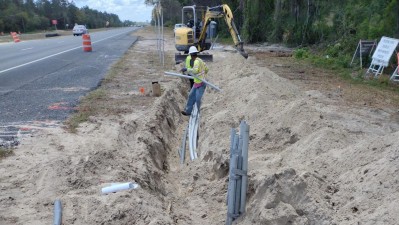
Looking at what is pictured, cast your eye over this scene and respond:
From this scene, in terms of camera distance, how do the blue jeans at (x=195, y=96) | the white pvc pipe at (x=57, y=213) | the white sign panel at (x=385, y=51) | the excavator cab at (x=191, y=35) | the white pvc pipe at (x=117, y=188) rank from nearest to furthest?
the white pvc pipe at (x=57, y=213) < the white pvc pipe at (x=117, y=188) < the blue jeans at (x=195, y=96) < the white sign panel at (x=385, y=51) < the excavator cab at (x=191, y=35)

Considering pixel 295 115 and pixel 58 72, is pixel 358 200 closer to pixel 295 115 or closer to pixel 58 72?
Result: pixel 295 115

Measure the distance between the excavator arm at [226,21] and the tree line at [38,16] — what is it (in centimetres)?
5604

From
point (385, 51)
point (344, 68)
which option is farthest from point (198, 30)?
point (385, 51)

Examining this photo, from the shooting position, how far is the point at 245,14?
112 feet

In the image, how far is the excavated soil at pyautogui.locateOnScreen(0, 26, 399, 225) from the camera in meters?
4.33

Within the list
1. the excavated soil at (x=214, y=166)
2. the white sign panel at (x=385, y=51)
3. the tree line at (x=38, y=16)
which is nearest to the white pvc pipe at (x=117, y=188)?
the excavated soil at (x=214, y=166)

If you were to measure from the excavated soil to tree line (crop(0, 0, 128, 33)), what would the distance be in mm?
64656

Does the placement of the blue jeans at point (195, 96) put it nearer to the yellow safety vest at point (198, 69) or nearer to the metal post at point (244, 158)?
the yellow safety vest at point (198, 69)

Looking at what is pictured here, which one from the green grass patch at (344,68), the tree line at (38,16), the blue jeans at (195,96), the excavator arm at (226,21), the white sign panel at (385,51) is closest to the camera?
the blue jeans at (195,96)

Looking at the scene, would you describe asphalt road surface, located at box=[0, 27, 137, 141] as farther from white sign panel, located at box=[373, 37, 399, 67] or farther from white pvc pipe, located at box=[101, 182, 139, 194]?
white sign panel, located at box=[373, 37, 399, 67]

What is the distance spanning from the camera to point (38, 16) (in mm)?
85312

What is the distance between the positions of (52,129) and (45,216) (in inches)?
142

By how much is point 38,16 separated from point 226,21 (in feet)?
261

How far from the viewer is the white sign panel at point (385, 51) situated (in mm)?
15068
